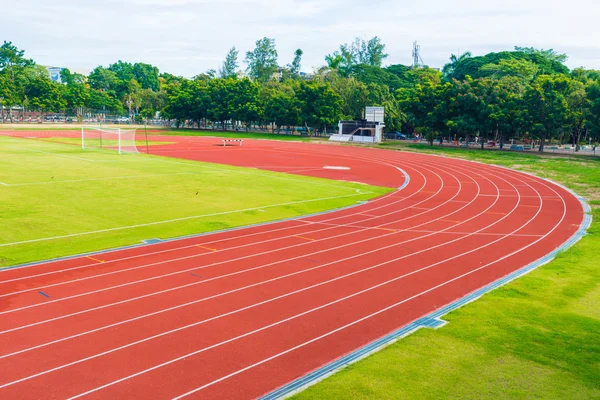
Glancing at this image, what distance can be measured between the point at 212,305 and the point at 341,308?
2799 millimetres

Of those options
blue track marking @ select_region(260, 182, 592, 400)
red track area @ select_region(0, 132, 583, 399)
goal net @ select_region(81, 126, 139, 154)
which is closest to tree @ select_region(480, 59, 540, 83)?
goal net @ select_region(81, 126, 139, 154)

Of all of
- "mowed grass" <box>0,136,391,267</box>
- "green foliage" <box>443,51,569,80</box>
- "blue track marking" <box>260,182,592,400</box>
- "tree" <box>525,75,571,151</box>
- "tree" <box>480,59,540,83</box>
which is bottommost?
"blue track marking" <box>260,182,592,400</box>

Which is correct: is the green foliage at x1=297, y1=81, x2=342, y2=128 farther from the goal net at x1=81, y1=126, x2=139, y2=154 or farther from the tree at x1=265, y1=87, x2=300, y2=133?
the goal net at x1=81, y1=126, x2=139, y2=154

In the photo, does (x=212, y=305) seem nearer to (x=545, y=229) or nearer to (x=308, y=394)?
(x=308, y=394)

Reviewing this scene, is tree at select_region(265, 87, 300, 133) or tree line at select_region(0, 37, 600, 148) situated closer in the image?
tree line at select_region(0, 37, 600, 148)

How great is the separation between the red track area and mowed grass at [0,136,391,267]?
173 cm

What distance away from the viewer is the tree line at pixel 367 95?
54594 millimetres

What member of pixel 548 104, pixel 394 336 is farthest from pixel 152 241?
pixel 548 104

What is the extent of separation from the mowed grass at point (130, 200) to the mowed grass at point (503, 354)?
1014cm

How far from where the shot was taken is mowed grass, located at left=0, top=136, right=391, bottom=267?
16.6 meters

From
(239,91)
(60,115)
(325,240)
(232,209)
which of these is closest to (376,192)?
(232,209)

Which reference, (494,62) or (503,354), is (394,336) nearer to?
(503,354)

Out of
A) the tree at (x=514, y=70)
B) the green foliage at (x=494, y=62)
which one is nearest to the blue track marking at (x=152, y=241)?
the tree at (x=514, y=70)

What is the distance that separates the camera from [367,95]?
8212 centimetres
